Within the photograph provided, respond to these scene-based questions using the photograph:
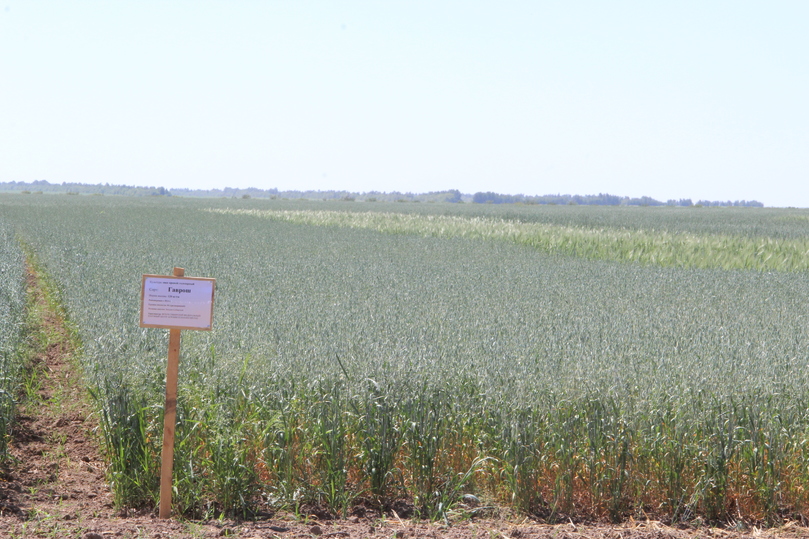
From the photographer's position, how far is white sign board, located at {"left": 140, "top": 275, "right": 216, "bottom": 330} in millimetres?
4969

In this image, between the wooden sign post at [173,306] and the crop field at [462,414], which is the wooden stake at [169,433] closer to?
the wooden sign post at [173,306]

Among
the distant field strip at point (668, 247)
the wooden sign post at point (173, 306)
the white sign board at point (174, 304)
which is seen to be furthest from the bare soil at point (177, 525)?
the distant field strip at point (668, 247)

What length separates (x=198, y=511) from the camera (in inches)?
202

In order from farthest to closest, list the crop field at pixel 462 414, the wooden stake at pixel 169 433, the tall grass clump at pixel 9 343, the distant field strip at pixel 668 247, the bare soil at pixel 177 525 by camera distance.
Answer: the distant field strip at pixel 668 247
the tall grass clump at pixel 9 343
the crop field at pixel 462 414
the wooden stake at pixel 169 433
the bare soil at pixel 177 525

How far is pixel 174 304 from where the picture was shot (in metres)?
4.99

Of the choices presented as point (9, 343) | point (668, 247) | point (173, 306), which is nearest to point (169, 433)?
point (173, 306)

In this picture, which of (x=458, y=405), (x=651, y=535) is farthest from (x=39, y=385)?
(x=651, y=535)

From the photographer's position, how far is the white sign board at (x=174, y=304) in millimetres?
4969

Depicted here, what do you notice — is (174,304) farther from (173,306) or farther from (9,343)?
(9,343)

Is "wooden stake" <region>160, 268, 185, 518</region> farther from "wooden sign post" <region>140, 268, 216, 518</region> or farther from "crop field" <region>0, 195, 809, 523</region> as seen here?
"crop field" <region>0, 195, 809, 523</region>

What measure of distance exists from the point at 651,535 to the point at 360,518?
1.98 metres

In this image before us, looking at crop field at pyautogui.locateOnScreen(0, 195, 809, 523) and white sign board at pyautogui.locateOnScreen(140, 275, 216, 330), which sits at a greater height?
white sign board at pyautogui.locateOnScreen(140, 275, 216, 330)

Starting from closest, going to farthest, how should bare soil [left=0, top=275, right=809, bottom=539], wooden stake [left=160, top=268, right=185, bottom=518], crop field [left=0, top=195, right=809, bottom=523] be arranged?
bare soil [left=0, top=275, right=809, bottom=539] < wooden stake [left=160, top=268, right=185, bottom=518] < crop field [left=0, top=195, right=809, bottom=523]

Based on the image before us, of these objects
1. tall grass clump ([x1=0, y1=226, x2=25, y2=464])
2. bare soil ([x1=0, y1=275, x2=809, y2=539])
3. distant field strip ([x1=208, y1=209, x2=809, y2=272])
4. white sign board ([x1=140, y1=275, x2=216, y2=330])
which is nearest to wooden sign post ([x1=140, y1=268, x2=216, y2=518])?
white sign board ([x1=140, y1=275, x2=216, y2=330])
